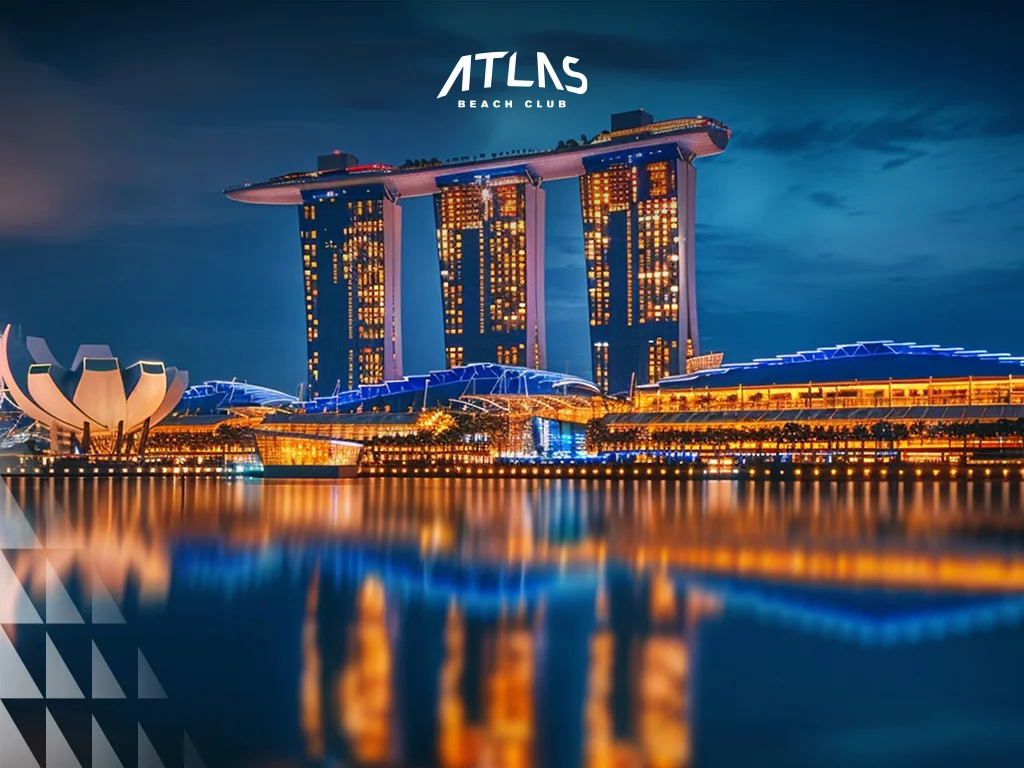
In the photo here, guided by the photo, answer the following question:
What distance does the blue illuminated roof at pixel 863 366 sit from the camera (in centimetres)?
8231

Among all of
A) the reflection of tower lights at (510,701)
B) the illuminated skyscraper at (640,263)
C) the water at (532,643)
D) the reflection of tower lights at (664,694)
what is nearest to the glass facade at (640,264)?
the illuminated skyscraper at (640,263)

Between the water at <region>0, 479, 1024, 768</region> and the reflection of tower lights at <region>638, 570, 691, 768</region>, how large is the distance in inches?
2.0

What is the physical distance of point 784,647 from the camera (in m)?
16.4

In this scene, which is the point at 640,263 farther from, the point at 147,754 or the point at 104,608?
the point at 147,754

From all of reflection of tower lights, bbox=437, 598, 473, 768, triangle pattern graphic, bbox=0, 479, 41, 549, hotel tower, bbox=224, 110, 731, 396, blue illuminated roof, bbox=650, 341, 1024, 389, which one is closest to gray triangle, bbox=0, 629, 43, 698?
reflection of tower lights, bbox=437, 598, 473, 768

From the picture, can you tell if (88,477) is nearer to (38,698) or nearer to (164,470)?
(164,470)

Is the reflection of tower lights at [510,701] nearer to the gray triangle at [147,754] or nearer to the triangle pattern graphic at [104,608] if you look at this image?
the gray triangle at [147,754]

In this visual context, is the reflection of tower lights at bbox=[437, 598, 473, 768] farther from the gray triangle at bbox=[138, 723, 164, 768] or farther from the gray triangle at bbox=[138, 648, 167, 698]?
the gray triangle at bbox=[138, 648, 167, 698]

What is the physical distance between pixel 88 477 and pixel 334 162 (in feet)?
212

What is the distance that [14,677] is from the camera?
44.5ft

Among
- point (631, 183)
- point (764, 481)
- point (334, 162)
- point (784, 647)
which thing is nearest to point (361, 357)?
point (334, 162)

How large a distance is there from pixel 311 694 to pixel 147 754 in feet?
9.27

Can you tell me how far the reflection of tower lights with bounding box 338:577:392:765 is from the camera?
37.1 ft

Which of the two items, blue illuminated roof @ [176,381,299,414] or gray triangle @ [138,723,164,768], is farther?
blue illuminated roof @ [176,381,299,414]
